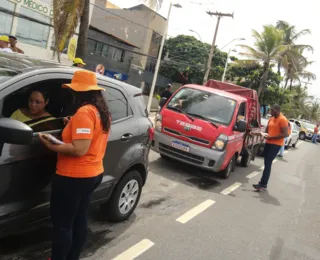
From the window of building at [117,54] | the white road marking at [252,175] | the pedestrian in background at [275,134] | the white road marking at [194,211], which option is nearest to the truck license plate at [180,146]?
the white road marking at [194,211]

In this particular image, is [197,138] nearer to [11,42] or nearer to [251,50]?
[11,42]

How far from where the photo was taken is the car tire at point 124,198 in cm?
426

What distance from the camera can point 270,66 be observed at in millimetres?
32438

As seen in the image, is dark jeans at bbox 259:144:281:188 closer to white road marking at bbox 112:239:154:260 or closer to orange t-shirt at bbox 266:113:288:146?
orange t-shirt at bbox 266:113:288:146

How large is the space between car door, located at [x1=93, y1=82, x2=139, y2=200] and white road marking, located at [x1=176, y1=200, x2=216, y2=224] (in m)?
1.48

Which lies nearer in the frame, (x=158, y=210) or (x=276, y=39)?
(x=158, y=210)

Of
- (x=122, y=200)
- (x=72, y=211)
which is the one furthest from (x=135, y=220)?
(x=72, y=211)

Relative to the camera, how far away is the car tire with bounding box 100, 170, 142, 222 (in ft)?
14.0

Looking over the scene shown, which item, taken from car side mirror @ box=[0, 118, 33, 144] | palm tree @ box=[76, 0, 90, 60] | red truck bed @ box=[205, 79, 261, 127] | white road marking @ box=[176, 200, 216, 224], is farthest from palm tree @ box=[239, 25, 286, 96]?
car side mirror @ box=[0, 118, 33, 144]

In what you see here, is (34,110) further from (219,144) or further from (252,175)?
(252,175)

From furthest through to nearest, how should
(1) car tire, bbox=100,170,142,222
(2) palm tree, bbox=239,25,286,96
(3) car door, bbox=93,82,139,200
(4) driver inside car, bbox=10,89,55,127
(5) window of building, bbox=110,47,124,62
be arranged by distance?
(5) window of building, bbox=110,47,124,62, (2) palm tree, bbox=239,25,286,96, (1) car tire, bbox=100,170,142,222, (3) car door, bbox=93,82,139,200, (4) driver inside car, bbox=10,89,55,127

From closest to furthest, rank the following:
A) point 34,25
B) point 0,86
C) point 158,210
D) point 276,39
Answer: point 0,86 < point 158,210 < point 34,25 < point 276,39

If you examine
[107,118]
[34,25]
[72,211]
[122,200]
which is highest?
[34,25]

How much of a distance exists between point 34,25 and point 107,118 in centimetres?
1963
